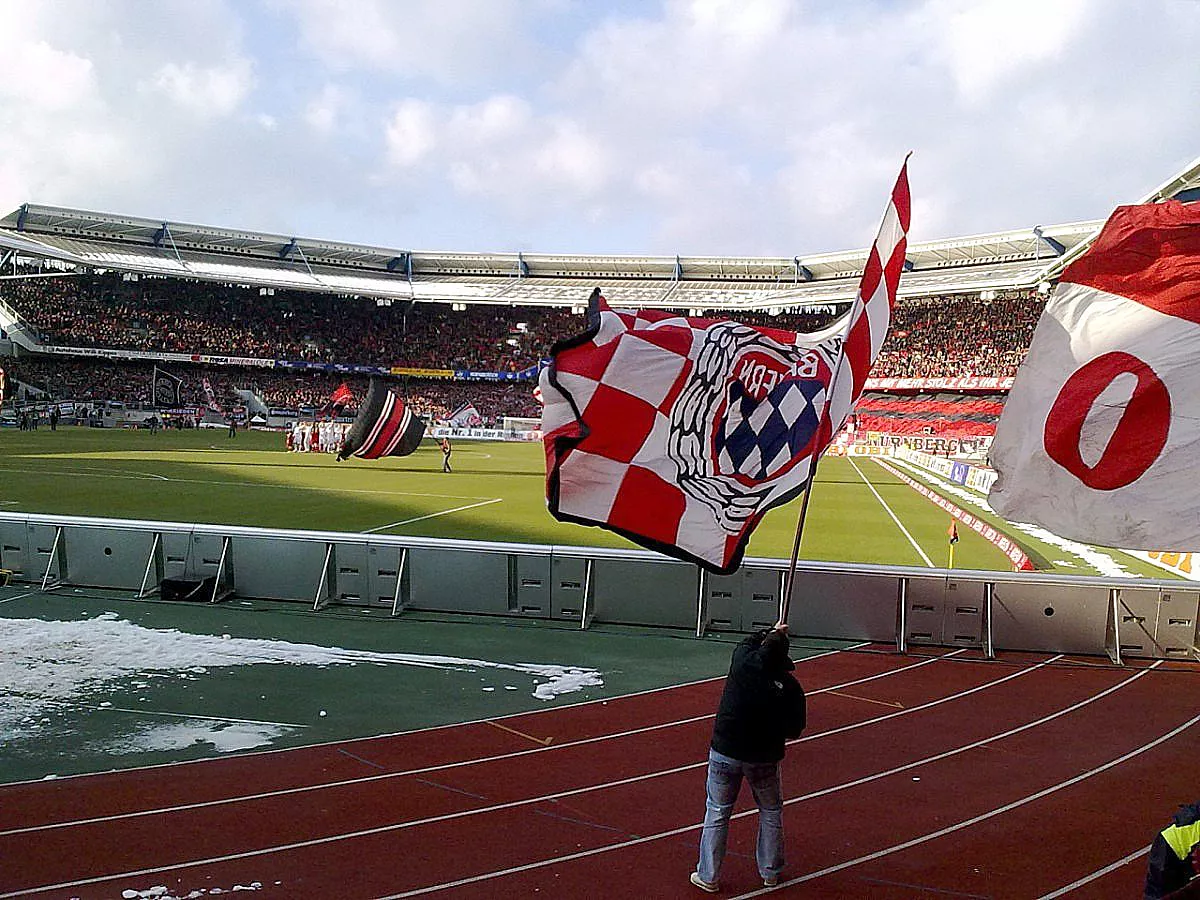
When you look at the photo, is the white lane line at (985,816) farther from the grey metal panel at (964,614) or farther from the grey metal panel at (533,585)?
the grey metal panel at (533,585)

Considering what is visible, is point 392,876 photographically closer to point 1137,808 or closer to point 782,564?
point 1137,808

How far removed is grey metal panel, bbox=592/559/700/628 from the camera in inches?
495

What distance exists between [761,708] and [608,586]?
738 cm

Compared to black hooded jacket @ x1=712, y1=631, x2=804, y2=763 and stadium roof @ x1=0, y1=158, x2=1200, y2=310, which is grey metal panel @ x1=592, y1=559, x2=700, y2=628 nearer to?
black hooded jacket @ x1=712, y1=631, x2=804, y2=763

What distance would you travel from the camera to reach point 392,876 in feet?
18.7

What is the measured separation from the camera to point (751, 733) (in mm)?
5410

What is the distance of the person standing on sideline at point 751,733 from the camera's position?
213 inches

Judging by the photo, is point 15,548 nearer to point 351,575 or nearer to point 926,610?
point 351,575

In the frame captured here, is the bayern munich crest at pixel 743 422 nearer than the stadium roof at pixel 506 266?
Yes

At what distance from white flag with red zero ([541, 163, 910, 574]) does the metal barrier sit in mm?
4978

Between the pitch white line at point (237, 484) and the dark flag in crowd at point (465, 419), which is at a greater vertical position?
the dark flag in crowd at point (465, 419)

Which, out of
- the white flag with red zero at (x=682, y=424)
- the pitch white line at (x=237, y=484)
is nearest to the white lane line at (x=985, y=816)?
the white flag with red zero at (x=682, y=424)

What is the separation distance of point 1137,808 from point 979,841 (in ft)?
5.24

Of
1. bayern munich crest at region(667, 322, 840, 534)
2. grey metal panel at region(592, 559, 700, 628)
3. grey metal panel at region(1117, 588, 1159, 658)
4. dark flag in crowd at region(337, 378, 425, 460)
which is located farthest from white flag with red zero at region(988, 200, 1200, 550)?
dark flag in crowd at region(337, 378, 425, 460)
